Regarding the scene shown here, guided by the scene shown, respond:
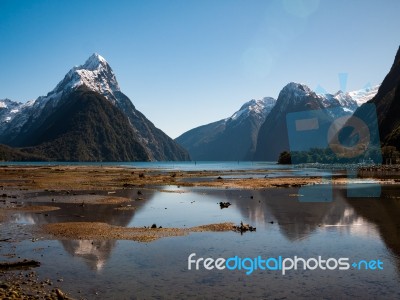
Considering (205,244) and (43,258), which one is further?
(205,244)

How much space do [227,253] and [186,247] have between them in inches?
136

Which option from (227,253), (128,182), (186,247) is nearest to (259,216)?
(186,247)

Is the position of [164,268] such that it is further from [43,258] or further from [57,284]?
[43,258]

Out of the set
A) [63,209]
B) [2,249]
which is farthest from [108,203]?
[2,249]

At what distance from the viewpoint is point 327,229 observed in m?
32.1

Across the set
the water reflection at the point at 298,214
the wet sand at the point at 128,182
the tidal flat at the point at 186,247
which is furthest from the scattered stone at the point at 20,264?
the wet sand at the point at 128,182

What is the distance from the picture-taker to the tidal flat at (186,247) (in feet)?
57.9

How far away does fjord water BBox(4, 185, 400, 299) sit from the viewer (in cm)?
1759

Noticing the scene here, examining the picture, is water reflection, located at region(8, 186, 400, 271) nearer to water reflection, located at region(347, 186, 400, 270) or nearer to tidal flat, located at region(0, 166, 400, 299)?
water reflection, located at region(347, 186, 400, 270)

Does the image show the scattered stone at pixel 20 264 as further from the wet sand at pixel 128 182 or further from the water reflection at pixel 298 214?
the wet sand at pixel 128 182

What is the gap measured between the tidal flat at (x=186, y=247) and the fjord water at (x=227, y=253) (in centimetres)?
6

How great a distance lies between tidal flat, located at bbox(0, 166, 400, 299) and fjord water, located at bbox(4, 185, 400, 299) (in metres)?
0.06

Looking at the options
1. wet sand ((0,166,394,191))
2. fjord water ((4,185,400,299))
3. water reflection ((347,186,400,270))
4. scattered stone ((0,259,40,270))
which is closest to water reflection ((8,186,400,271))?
water reflection ((347,186,400,270))

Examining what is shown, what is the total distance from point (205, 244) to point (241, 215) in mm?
14284
